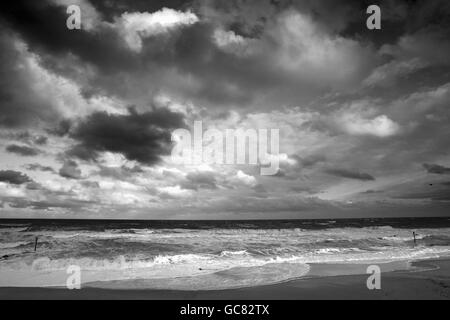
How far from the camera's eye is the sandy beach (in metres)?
9.74

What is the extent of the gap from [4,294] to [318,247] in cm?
2083

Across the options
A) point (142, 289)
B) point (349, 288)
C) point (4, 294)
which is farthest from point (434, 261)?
point (4, 294)

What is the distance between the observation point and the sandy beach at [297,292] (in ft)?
32.0

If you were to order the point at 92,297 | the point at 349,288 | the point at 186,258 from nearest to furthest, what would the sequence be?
the point at 92,297 < the point at 349,288 < the point at 186,258

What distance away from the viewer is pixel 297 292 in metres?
10.4

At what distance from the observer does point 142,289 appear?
10867mm
